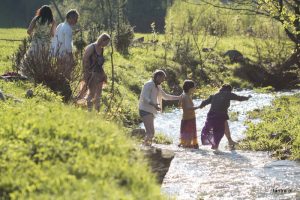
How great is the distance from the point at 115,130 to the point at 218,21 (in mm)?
34603

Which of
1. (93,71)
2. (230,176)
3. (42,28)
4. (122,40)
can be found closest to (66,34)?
(42,28)

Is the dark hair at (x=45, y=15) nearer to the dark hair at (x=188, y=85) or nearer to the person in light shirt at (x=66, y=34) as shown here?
the person in light shirt at (x=66, y=34)

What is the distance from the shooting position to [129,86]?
22.7 metres

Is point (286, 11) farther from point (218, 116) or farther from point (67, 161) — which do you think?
point (67, 161)

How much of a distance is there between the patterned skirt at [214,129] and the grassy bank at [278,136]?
2.19 ft

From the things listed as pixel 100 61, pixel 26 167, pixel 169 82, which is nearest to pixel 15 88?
pixel 100 61

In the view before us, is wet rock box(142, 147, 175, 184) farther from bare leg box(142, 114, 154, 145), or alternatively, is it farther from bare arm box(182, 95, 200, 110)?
bare arm box(182, 95, 200, 110)

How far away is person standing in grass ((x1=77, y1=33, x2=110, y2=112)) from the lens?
1384cm

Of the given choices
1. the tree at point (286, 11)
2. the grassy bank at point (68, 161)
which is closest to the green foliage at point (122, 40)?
the tree at point (286, 11)

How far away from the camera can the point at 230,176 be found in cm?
1047

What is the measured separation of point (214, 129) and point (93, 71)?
3125mm

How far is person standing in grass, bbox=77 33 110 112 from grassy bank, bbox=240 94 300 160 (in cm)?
368

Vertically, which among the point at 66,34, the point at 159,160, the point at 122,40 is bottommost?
the point at 159,160

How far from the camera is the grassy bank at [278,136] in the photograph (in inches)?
514
